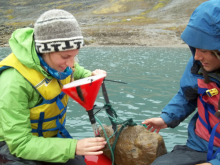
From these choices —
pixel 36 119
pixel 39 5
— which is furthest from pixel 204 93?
pixel 39 5

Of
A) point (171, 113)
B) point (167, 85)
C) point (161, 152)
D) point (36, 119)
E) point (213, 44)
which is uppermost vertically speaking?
point (213, 44)

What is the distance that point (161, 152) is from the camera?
3.11 metres

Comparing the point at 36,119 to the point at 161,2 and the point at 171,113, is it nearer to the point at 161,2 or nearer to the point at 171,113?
the point at 171,113

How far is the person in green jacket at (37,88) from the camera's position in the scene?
7.16 ft

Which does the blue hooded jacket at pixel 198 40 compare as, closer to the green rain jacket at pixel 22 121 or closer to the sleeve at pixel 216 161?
the sleeve at pixel 216 161

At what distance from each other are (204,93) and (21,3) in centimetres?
10585

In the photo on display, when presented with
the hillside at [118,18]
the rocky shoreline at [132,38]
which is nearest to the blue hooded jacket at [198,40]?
the rocky shoreline at [132,38]

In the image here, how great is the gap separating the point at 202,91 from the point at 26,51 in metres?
1.82

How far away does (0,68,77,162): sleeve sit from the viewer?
7.09 ft

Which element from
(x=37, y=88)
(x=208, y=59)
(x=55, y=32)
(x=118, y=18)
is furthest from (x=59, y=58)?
(x=118, y=18)

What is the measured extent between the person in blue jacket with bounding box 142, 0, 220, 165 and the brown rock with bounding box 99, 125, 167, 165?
421 millimetres

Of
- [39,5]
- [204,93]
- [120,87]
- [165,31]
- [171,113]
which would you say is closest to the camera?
[204,93]

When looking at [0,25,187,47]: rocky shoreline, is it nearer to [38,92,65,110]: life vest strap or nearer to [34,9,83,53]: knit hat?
[38,92,65,110]: life vest strap

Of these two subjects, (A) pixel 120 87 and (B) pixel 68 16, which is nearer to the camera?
(B) pixel 68 16
